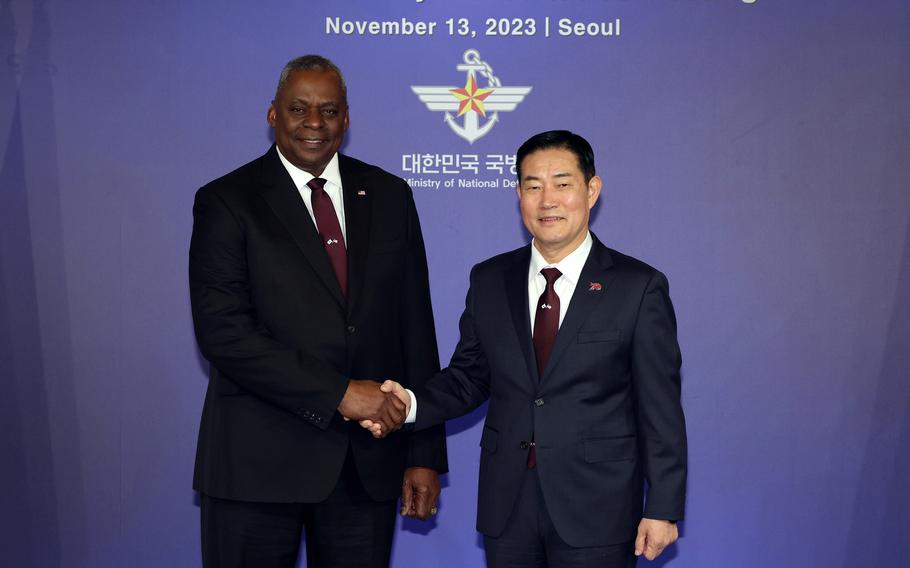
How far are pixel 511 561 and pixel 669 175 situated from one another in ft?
5.89

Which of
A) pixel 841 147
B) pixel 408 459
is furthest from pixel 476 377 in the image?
pixel 841 147

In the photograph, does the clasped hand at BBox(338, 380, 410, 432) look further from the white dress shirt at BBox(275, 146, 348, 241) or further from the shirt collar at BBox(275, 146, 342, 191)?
the shirt collar at BBox(275, 146, 342, 191)

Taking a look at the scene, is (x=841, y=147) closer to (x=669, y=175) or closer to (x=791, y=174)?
(x=791, y=174)

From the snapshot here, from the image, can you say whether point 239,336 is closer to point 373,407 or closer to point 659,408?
point 373,407

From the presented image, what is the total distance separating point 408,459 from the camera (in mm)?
2609

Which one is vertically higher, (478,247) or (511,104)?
(511,104)

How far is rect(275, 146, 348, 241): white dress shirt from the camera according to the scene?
2559 mm

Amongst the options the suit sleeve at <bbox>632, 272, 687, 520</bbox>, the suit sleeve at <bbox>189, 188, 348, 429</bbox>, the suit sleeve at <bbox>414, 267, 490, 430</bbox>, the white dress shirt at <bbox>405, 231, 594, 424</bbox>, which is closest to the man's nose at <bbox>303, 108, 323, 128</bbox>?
the suit sleeve at <bbox>189, 188, 348, 429</bbox>

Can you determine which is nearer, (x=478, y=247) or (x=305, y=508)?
(x=305, y=508)

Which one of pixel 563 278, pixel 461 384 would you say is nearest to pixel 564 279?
pixel 563 278

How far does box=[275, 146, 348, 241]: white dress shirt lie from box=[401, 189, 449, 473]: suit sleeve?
0.73ft

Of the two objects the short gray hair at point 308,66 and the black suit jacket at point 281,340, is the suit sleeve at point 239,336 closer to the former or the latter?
the black suit jacket at point 281,340

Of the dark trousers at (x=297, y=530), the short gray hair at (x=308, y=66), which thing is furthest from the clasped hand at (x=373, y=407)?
the short gray hair at (x=308, y=66)

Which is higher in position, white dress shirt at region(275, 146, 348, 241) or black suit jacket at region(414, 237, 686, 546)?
white dress shirt at region(275, 146, 348, 241)
